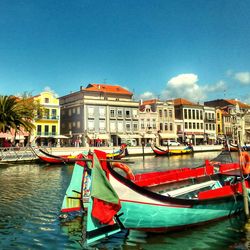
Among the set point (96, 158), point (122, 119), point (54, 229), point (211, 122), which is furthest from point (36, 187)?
point (211, 122)

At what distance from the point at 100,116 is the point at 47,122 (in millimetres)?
10223

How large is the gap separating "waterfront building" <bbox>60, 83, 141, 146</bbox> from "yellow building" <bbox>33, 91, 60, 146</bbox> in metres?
3.48

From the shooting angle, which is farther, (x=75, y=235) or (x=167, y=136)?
(x=167, y=136)

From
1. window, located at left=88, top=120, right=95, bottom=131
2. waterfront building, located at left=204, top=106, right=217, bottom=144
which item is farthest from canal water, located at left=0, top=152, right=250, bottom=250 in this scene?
waterfront building, located at left=204, top=106, right=217, bottom=144

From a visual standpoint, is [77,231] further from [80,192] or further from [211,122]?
[211,122]

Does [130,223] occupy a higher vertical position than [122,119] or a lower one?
lower

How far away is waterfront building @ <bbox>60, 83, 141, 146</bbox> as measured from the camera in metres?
60.0

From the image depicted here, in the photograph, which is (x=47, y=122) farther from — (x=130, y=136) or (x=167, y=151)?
(x=167, y=151)

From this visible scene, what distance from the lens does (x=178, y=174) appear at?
540 inches

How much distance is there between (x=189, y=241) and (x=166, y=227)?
796mm

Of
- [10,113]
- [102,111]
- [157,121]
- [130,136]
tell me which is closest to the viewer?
[10,113]

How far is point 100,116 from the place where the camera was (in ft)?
Answer: 202

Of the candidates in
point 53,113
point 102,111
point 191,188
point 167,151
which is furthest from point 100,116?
point 191,188

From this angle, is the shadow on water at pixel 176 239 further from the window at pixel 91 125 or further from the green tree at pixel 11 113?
the window at pixel 91 125
